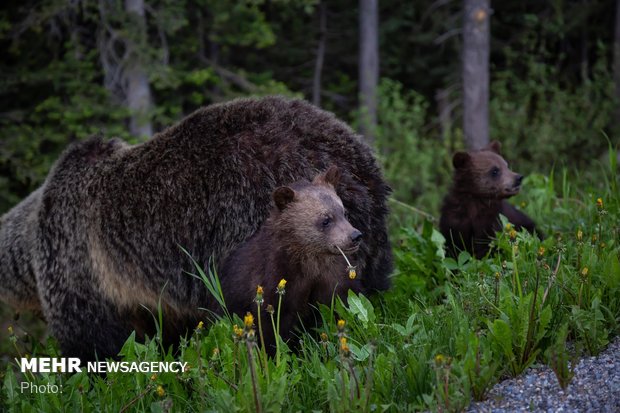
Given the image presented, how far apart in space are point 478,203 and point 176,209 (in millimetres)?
2744

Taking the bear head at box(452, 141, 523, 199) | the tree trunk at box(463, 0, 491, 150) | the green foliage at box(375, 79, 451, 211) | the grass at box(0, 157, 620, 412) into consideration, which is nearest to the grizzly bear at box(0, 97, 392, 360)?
the grass at box(0, 157, 620, 412)

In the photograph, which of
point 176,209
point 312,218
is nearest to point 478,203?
point 312,218

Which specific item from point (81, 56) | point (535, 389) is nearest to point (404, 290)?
point (535, 389)

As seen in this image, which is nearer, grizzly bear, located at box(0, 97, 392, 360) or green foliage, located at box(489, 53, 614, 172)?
grizzly bear, located at box(0, 97, 392, 360)

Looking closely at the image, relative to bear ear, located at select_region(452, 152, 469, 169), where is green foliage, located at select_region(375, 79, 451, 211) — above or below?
below

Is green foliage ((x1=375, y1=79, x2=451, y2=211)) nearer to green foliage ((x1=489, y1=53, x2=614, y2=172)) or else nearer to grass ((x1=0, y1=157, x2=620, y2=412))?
green foliage ((x1=489, y1=53, x2=614, y2=172))

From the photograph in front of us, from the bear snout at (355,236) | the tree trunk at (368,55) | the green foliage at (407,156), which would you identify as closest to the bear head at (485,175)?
the bear snout at (355,236)

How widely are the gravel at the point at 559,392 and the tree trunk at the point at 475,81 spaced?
10841mm

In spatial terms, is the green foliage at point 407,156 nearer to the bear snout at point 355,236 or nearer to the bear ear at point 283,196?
the bear ear at point 283,196

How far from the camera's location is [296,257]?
13.8 ft

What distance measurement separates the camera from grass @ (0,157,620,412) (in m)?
3.19

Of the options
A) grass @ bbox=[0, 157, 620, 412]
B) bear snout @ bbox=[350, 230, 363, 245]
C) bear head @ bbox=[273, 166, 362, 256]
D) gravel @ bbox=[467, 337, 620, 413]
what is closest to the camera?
gravel @ bbox=[467, 337, 620, 413]

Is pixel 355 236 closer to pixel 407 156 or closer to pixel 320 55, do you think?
pixel 407 156

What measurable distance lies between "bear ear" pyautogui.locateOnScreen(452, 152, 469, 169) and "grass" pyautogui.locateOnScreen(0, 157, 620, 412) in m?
1.58
